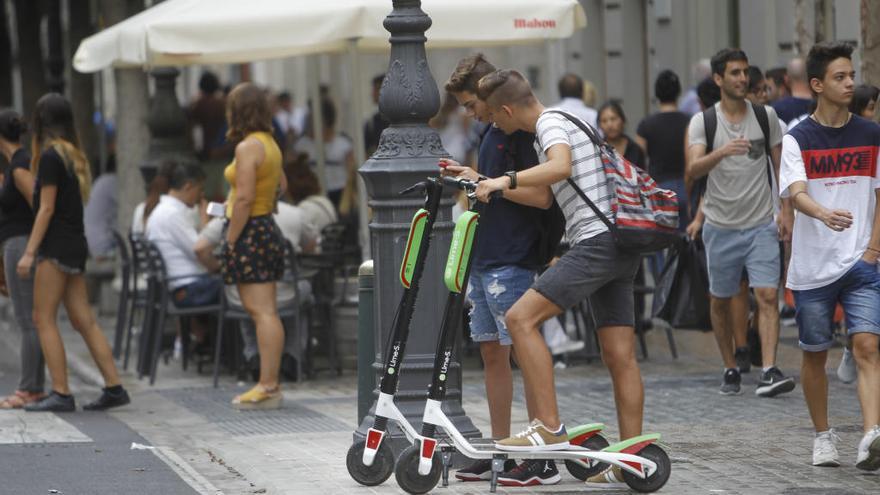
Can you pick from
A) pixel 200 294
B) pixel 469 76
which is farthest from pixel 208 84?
pixel 469 76

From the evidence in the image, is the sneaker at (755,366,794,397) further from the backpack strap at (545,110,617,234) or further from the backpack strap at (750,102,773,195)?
the backpack strap at (545,110,617,234)

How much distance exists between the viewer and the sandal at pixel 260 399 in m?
11.2

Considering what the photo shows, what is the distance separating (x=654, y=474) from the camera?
7.66 metres

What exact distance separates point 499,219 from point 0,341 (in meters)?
9.49

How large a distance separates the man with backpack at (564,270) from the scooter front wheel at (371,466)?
1.67ft

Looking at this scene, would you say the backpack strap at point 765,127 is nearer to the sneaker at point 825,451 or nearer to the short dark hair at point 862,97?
the short dark hair at point 862,97

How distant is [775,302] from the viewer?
36.0 ft

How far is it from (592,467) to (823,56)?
2103 mm

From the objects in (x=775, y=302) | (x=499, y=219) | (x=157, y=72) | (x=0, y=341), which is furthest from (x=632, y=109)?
(x=499, y=219)

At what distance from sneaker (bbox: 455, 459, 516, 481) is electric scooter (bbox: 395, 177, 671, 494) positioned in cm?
38

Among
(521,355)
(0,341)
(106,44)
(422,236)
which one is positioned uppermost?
(106,44)

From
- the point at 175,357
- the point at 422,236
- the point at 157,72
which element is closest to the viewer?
the point at 422,236

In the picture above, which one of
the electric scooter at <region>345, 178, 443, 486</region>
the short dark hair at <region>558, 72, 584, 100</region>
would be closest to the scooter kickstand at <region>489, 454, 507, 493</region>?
the electric scooter at <region>345, 178, 443, 486</region>

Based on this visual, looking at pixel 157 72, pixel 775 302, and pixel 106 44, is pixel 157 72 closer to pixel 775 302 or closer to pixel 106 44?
pixel 106 44
